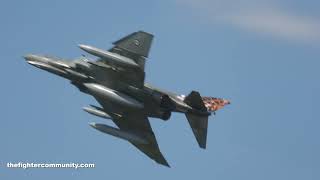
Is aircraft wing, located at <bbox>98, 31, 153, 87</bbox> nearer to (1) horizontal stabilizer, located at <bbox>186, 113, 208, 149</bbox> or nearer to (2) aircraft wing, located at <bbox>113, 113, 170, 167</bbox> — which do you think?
(1) horizontal stabilizer, located at <bbox>186, 113, 208, 149</bbox>

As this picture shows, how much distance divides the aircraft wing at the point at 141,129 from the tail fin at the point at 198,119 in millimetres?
5798

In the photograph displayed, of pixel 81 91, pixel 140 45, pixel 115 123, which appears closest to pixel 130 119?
pixel 115 123

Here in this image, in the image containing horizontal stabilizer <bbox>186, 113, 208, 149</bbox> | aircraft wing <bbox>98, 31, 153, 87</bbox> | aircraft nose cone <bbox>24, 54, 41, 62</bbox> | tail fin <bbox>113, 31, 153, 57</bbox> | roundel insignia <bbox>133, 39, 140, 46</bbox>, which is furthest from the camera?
aircraft nose cone <bbox>24, 54, 41, 62</bbox>

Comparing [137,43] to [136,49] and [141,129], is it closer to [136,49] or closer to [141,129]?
[136,49]

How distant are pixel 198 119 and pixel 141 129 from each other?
8704 millimetres

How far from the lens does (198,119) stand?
68.0 metres

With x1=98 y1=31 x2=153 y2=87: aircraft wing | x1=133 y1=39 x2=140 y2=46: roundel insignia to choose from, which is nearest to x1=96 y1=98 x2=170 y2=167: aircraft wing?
x1=98 y1=31 x2=153 y2=87: aircraft wing

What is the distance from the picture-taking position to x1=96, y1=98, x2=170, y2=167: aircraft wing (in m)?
74.1

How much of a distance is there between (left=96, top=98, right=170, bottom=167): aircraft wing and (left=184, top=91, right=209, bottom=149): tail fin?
5.80 metres

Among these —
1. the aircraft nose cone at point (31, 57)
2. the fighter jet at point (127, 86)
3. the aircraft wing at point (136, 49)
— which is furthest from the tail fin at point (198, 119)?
the aircraft nose cone at point (31, 57)

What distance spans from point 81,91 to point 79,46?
581 centimetres

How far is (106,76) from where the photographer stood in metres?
67.9

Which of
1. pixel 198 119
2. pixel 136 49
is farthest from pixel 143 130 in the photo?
pixel 136 49

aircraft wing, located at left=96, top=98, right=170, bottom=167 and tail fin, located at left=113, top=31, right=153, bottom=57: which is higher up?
tail fin, located at left=113, top=31, right=153, bottom=57
